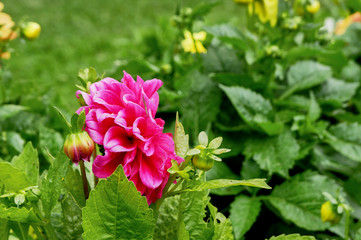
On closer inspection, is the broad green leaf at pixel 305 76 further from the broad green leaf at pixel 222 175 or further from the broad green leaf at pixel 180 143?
the broad green leaf at pixel 180 143

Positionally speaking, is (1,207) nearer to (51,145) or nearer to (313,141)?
(51,145)

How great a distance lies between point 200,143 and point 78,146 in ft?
0.59

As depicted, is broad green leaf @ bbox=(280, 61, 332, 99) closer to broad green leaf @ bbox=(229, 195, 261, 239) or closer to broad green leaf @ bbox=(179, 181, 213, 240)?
broad green leaf @ bbox=(229, 195, 261, 239)

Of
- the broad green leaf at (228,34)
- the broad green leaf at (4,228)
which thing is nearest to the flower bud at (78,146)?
the broad green leaf at (4,228)

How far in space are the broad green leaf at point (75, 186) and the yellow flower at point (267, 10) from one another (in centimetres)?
89

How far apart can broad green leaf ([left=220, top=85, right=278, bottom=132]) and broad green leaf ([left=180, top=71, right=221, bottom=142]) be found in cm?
11

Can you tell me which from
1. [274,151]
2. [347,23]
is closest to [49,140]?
[274,151]

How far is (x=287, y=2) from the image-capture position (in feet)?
4.97

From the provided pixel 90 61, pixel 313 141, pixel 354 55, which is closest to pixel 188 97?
pixel 313 141

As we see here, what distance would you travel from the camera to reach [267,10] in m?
1.41

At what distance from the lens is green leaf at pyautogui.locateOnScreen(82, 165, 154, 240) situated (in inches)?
25.0

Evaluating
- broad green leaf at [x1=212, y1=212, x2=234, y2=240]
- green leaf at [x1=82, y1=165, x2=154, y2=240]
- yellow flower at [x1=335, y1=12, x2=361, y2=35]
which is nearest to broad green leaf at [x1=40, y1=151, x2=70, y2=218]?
green leaf at [x1=82, y1=165, x2=154, y2=240]

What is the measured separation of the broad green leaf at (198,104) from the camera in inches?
52.6

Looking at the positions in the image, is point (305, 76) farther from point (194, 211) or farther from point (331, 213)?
point (194, 211)
